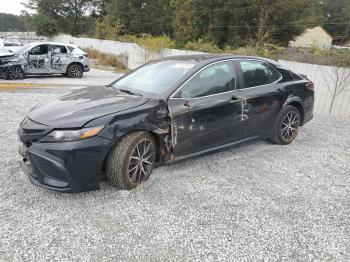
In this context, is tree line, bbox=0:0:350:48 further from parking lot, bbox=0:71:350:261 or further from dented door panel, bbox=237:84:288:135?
parking lot, bbox=0:71:350:261

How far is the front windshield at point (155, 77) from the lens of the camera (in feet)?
14.0

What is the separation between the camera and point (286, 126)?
→ 5.55 meters

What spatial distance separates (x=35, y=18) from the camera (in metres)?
45.1

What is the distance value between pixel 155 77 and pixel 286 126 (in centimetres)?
242

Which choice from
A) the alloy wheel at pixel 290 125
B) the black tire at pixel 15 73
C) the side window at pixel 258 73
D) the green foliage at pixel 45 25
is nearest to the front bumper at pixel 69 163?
the side window at pixel 258 73

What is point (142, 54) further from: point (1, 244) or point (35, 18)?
point (35, 18)

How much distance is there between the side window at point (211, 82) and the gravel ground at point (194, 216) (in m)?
1.03

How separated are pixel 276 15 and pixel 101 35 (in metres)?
17.1

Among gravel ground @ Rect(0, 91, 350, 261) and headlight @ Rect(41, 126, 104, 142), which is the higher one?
headlight @ Rect(41, 126, 104, 142)

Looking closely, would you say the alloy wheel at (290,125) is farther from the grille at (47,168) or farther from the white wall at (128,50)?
the white wall at (128,50)

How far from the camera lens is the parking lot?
9.43 ft

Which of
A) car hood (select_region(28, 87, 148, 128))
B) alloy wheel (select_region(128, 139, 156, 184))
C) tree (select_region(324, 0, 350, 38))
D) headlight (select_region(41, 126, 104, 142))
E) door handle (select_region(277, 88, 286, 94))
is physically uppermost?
tree (select_region(324, 0, 350, 38))

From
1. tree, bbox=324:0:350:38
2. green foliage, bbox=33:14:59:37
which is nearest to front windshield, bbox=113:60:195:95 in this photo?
green foliage, bbox=33:14:59:37

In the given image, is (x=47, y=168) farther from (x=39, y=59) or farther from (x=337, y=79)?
(x=39, y=59)
